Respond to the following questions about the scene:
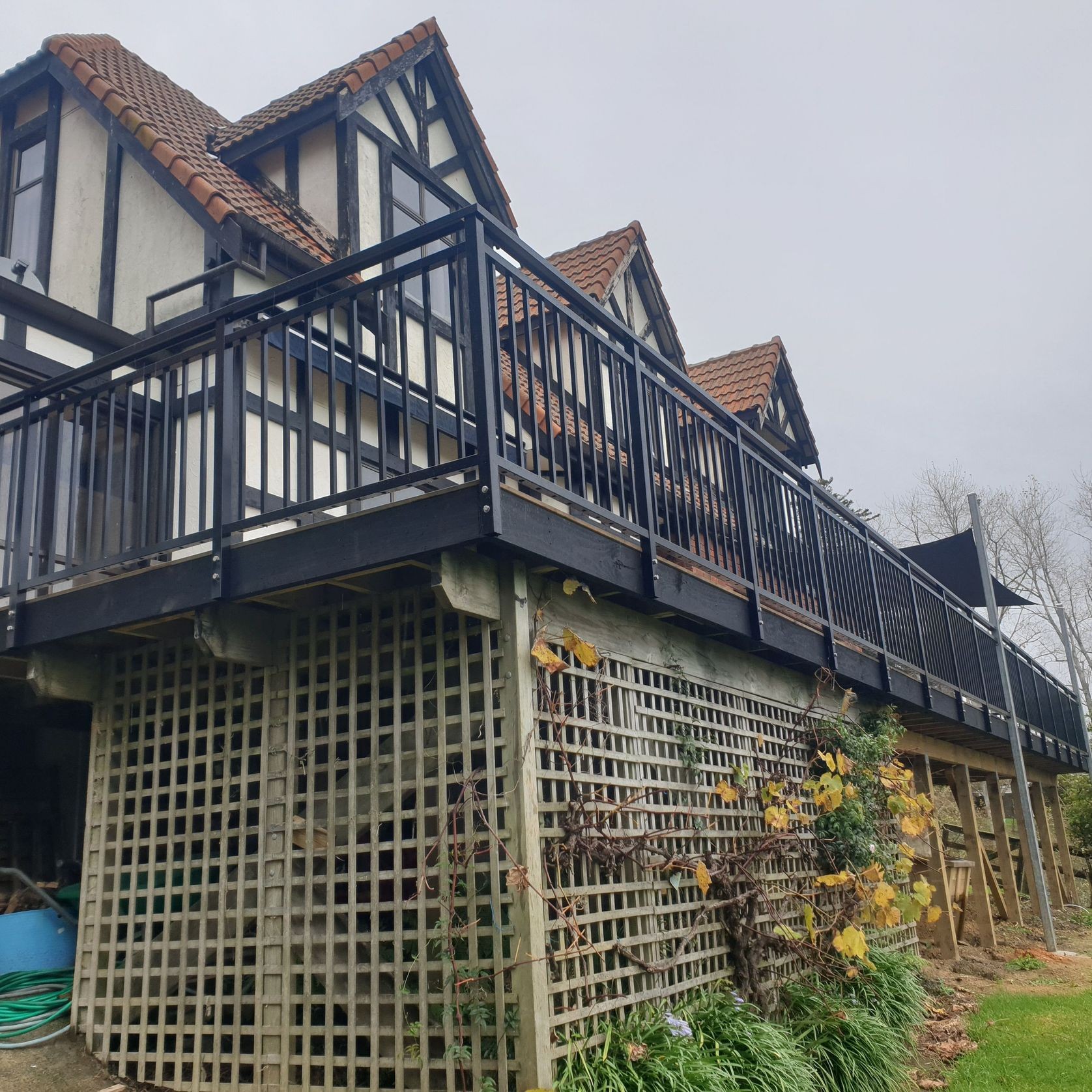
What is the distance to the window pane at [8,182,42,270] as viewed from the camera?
10.5 m

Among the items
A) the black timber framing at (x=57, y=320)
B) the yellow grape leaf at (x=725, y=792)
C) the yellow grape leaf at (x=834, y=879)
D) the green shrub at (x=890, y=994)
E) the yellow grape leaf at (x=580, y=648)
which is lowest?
the green shrub at (x=890, y=994)

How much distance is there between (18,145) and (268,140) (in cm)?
261

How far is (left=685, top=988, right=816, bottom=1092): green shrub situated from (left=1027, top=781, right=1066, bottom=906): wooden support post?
12.9 m

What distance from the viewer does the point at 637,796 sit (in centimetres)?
546

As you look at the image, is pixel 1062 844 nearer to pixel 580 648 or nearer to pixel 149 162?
pixel 580 648

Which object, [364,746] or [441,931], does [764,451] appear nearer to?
[364,746]

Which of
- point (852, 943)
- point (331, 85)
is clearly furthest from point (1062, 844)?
point (331, 85)

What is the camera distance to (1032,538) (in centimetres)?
3334

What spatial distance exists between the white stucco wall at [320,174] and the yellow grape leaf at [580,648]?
6187mm

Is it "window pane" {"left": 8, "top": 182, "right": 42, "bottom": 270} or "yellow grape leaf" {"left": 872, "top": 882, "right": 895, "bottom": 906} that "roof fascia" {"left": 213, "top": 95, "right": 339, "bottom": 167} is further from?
"yellow grape leaf" {"left": 872, "top": 882, "right": 895, "bottom": 906}

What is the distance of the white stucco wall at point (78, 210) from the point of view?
9.90 metres

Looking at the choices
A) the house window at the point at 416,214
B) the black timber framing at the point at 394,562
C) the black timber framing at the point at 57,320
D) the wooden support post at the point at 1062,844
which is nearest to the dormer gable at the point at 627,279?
the house window at the point at 416,214

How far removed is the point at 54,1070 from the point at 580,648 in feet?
11.2

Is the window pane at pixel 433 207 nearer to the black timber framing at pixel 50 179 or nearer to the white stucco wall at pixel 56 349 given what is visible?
the black timber framing at pixel 50 179
